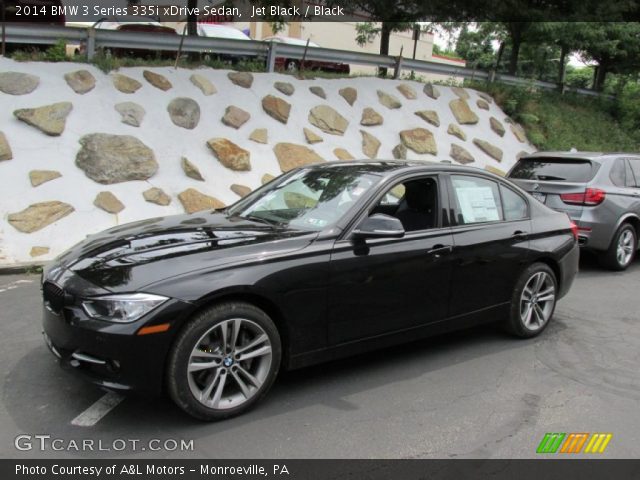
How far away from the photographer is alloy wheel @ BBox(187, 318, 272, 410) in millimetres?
3363

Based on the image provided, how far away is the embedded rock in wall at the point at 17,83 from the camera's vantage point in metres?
8.23

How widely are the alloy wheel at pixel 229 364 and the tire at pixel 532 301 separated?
8.01ft

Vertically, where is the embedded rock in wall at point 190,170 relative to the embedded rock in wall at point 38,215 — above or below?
above

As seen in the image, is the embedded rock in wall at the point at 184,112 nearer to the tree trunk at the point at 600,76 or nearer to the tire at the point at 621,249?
the tire at the point at 621,249

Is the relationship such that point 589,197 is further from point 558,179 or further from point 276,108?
point 276,108

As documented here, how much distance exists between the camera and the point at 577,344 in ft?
16.7

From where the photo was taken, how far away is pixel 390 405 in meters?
3.78

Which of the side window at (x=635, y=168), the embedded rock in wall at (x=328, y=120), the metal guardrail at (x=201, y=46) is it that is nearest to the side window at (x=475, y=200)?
the side window at (x=635, y=168)

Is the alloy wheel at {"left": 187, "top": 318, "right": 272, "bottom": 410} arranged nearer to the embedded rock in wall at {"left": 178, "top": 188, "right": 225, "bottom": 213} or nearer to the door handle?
the door handle

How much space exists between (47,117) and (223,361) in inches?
246

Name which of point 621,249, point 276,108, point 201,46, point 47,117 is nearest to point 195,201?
point 47,117

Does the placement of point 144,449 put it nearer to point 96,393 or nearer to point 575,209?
point 96,393

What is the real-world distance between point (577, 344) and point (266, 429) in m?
3.05

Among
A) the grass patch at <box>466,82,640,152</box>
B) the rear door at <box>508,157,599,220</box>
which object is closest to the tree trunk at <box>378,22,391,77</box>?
the grass patch at <box>466,82,640,152</box>
